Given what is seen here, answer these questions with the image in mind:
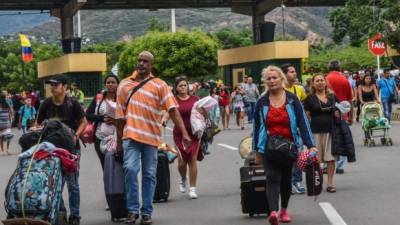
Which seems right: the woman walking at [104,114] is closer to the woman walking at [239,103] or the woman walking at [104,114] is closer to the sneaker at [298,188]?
the sneaker at [298,188]

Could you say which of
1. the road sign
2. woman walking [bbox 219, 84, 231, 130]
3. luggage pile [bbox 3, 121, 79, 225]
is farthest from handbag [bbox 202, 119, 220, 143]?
the road sign

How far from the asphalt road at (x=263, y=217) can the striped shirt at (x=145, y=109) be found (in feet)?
3.47

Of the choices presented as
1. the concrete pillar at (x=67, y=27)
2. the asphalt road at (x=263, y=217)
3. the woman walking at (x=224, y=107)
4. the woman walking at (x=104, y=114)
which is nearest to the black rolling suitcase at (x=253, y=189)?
the asphalt road at (x=263, y=217)

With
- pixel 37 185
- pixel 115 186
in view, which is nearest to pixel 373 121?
pixel 115 186

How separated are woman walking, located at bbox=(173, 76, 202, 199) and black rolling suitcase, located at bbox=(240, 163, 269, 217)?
238 cm

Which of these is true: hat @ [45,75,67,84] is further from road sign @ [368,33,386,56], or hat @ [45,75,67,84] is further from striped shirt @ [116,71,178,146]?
road sign @ [368,33,386,56]

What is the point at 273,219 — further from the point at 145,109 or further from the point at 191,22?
the point at 191,22

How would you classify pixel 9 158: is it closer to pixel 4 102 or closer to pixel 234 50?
pixel 4 102

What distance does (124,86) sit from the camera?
440 inches

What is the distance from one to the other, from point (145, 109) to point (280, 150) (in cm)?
158

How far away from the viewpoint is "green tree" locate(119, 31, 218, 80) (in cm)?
5619

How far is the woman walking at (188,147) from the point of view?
1390 centimetres

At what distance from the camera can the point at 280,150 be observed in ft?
34.1

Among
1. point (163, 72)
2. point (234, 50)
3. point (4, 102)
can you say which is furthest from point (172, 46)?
point (4, 102)
